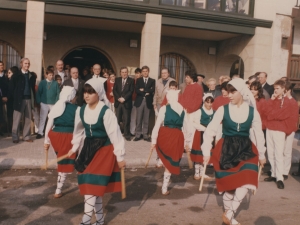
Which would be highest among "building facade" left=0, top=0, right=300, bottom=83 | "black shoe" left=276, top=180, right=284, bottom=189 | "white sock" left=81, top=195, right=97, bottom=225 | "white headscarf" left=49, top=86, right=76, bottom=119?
"building facade" left=0, top=0, right=300, bottom=83

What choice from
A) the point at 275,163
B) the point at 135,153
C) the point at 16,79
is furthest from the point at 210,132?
the point at 16,79

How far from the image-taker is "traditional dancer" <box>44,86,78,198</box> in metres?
5.75

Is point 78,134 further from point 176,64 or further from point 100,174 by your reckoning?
point 176,64

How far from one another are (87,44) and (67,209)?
924cm

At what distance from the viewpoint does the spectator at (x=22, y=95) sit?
9438 millimetres

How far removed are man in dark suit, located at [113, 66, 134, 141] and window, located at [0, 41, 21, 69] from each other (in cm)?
445

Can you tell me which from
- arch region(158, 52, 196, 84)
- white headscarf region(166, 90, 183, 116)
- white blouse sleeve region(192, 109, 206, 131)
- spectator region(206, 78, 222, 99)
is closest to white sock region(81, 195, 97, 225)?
white headscarf region(166, 90, 183, 116)

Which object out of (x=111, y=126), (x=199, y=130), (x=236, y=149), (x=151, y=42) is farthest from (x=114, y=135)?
(x=151, y=42)

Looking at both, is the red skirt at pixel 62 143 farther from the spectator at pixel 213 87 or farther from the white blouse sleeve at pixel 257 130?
the spectator at pixel 213 87

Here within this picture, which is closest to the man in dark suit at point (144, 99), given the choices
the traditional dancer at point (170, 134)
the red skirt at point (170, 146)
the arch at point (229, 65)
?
the traditional dancer at point (170, 134)

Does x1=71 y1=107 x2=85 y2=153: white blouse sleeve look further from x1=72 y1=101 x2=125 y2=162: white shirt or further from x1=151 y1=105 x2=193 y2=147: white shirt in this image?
x1=151 y1=105 x2=193 y2=147: white shirt

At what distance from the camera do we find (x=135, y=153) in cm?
888

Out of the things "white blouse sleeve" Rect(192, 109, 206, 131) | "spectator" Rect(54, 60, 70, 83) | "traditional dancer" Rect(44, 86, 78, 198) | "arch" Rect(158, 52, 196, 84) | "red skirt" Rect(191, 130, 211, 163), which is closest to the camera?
"traditional dancer" Rect(44, 86, 78, 198)

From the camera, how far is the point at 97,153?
14.7 ft
